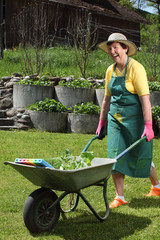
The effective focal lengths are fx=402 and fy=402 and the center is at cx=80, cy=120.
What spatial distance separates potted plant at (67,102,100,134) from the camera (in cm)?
912

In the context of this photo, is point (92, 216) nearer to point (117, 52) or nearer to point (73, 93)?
point (117, 52)

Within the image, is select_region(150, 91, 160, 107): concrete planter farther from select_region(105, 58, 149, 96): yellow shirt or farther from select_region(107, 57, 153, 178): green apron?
select_region(105, 58, 149, 96): yellow shirt

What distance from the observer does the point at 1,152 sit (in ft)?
22.7

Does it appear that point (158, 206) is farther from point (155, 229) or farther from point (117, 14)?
point (117, 14)

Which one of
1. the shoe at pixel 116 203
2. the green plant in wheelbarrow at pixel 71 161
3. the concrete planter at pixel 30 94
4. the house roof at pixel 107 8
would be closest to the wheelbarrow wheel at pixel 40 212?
the green plant in wheelbarrow at pixel 71 161

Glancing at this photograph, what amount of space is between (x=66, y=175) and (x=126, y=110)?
1.26 m

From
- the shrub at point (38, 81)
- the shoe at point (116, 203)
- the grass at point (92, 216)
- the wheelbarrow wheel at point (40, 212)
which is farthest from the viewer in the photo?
the shrub at point (38, 81)

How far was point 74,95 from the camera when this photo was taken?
391 inches

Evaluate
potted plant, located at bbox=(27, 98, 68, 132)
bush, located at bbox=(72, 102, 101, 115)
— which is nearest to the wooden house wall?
potted plant, located at bbox=(27, 98, 68, 132)

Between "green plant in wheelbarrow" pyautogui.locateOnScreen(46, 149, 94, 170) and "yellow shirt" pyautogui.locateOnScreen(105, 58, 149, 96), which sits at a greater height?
"yellow shirt" pyautogui.locateOnScreen(105, 58, 149, 96)

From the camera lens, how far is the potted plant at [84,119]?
9117 millimetres

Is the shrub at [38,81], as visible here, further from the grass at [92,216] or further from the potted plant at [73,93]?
the grass at [92,216]

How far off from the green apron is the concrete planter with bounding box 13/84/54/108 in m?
5.87

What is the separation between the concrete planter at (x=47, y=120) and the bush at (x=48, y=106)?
154mm
